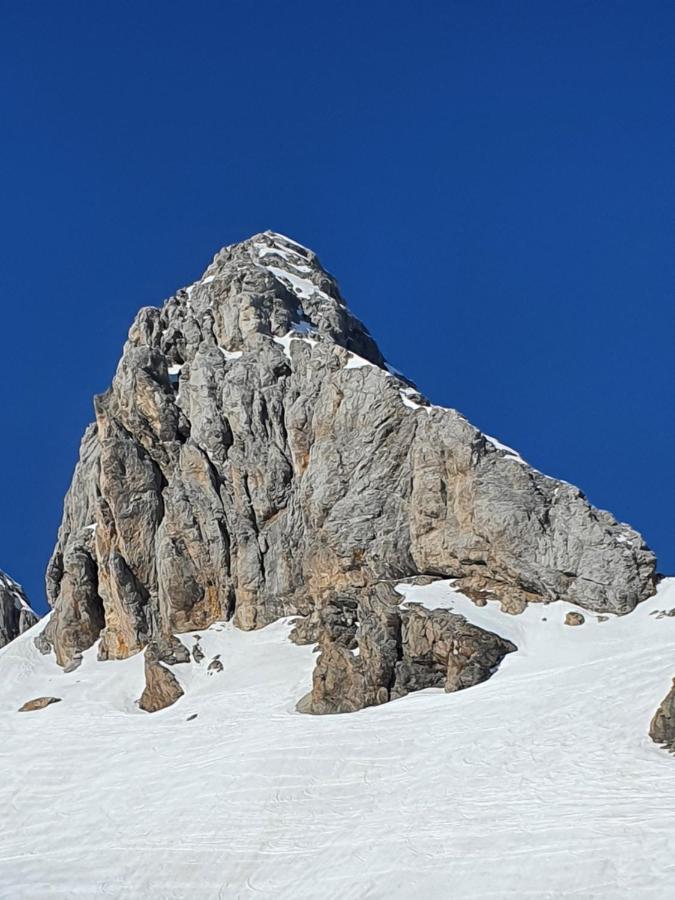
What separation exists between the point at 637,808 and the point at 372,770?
1272 centimetres

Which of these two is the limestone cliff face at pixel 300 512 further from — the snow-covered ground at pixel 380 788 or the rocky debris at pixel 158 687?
the rocky debris at pixel 158 687

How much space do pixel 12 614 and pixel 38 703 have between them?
3378 cm

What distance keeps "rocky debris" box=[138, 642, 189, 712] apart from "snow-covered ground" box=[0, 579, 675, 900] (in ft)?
7.55

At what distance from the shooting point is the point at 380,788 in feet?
128

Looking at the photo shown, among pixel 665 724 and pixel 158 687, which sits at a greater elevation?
pixel 158 687

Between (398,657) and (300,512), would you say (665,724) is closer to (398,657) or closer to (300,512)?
(398,657)

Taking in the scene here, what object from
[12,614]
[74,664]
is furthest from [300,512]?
[12,614]

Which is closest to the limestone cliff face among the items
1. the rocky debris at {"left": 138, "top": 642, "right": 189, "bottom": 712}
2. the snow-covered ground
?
the snow-covered ground

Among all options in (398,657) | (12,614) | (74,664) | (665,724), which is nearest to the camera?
(665,724)

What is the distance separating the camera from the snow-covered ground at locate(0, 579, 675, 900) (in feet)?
97.9

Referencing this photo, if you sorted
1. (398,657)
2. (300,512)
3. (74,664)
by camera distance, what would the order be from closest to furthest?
(398,657) < (300,512) < (74,664)

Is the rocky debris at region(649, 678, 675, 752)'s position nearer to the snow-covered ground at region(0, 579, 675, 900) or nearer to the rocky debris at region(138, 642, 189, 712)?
the snow-covered ground at region(0, 579, 675, 900)

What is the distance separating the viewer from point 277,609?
66.2 metres

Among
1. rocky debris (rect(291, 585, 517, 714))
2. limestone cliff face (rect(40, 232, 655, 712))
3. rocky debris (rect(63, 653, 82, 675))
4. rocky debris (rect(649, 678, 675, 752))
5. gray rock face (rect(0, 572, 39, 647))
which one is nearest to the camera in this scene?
rocky debris (rect(649, 678, 675, 752))
